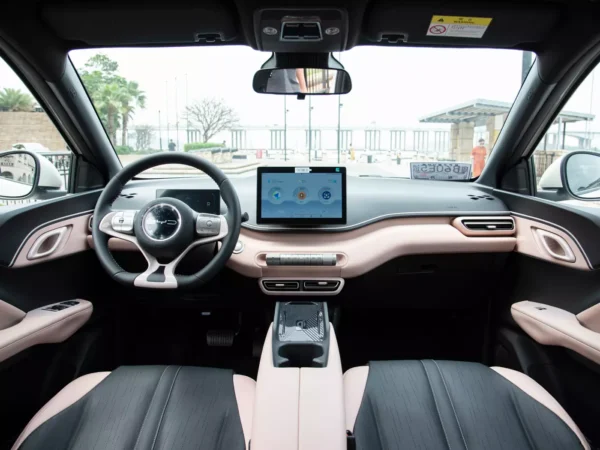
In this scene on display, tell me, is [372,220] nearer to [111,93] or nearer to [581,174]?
[581,174]

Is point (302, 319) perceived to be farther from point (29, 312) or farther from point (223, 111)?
point (223, 111)

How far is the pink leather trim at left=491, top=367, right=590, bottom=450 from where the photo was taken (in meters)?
1.56

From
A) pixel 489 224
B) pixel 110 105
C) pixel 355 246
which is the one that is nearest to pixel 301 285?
pixel 355 246

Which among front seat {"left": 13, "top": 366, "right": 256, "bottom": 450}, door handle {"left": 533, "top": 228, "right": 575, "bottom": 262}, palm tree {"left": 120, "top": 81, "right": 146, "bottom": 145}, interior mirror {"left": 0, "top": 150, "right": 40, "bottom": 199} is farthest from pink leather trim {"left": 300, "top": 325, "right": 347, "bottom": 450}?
palm tree {"left": 120, "top": 81, "right": 146, "bottom": 145}

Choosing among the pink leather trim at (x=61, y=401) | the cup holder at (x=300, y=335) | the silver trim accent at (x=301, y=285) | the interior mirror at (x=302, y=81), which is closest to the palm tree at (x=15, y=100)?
the interior mirror at (x=302, y=81)

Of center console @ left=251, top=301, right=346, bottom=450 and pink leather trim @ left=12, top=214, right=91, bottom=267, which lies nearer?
center console @ left=251, top=301, right=346, bottom=450

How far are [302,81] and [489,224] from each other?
4.25 feet

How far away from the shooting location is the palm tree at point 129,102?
2642mm

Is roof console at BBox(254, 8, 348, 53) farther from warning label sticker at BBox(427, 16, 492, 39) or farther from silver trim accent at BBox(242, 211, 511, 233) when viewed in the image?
silver trim accent at BBox(242, 211, 511, 233)

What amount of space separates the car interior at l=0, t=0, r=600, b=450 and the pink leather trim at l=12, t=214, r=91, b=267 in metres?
0.01

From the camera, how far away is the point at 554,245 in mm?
2107

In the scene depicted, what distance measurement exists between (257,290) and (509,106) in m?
1.81

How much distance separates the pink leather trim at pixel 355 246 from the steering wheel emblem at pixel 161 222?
507 millimetres

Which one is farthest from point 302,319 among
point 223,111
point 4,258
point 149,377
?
point 223,111
